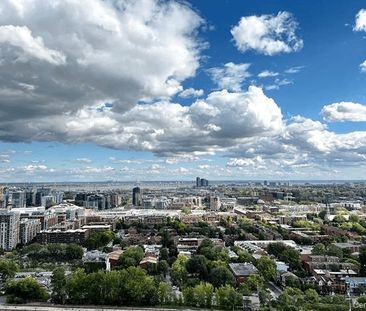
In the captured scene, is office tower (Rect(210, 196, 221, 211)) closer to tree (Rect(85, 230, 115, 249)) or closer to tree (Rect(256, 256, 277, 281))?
tree (Rect(85, 230, 115, 249))

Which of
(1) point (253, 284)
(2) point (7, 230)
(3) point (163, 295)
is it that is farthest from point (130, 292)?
(2) point (7, 230)

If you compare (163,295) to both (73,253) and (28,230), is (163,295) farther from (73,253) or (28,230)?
(28,230)

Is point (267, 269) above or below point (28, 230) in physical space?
below

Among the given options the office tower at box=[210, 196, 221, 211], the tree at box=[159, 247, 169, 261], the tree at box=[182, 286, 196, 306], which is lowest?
the tree at box=[182, 286, 196, 306]

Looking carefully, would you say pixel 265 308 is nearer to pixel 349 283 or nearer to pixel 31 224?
pixel 349 283

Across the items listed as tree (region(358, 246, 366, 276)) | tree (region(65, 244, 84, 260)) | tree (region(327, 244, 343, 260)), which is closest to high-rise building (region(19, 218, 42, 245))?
tree (region(65, 244, 84, 260))

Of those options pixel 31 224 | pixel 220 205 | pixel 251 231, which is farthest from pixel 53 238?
pixel 220 205
